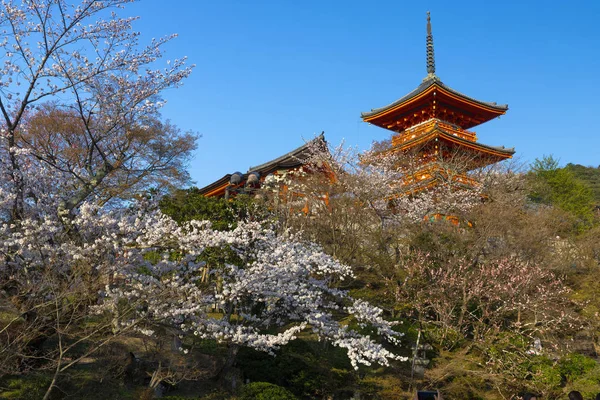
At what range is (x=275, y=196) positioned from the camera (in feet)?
57.9

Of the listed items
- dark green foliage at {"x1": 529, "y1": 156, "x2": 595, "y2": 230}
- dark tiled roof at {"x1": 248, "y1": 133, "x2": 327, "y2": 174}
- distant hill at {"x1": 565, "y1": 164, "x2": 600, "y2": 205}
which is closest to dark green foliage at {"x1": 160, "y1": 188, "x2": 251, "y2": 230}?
dark tiled roof at {"x1": 248, "y1": 133, "x2": 327, "y2": 174}

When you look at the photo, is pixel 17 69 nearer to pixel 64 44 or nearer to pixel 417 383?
pixel 64 44

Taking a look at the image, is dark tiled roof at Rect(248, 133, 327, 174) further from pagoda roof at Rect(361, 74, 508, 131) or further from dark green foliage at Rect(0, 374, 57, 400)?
dark green foliage at Rect(0, 374, 57, 400)

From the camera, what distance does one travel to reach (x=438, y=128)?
24406 mm

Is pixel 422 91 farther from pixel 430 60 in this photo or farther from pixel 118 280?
pixel 118 280

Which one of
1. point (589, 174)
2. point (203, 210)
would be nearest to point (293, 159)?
point (203, 210)

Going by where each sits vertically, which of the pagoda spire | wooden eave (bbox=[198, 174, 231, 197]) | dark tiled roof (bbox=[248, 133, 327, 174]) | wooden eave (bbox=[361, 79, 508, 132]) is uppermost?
the pagoda spire

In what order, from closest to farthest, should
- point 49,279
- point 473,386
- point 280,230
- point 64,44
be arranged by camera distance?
point 49,279 < point 64,44 < point 473,386 < point 280,230

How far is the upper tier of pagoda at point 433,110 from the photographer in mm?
26703

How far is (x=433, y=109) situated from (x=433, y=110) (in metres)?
0.07

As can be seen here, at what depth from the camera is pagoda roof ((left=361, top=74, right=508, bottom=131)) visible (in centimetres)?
2666

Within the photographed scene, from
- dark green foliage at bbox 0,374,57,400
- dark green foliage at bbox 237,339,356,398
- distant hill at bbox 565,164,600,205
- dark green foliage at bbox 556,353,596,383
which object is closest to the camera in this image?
dark green foliage at bbox 0,374,57,400

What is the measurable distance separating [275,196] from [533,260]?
9000 mm

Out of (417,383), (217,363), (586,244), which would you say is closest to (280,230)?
(217,363)
